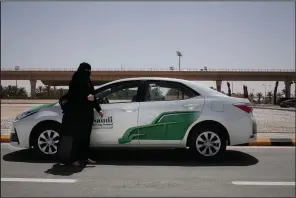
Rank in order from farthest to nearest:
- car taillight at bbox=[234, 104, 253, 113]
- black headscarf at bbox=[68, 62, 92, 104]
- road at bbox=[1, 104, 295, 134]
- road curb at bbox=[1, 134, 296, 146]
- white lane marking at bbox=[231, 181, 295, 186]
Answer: road at bbox=[1, 104, 295, 134] < road curb at bbox=[1, 134, 296, 146] < car taillight at bbox=[234, 104, 253, 113] < black headscarf at bbox=[68, 62, 92, 104] < white lane marking at bbox=[231, 181, 295, 186]

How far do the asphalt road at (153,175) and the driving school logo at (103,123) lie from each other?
62 centimetres

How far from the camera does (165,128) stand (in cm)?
569

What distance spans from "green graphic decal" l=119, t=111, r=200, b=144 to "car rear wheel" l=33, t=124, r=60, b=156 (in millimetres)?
1251

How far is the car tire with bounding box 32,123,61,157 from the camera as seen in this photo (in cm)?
583

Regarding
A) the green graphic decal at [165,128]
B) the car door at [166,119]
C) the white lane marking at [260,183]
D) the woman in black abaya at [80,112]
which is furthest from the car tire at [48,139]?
the white lane marking at [260,183]

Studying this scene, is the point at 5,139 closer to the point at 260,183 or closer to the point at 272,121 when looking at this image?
the point at 260,183

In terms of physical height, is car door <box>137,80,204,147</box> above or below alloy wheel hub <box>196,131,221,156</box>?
above

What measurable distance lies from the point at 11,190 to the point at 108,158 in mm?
2154

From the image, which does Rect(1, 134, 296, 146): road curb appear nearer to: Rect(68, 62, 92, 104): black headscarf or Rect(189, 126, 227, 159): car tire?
Rect(189, 126, 227, 159): car tire

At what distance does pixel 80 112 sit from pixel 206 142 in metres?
2.26

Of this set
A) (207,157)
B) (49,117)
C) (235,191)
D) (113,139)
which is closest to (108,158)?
(113,139)

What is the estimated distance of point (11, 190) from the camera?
4.11 meters

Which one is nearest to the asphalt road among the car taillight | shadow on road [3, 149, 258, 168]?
shadow on road [3, 149, 258, 168]

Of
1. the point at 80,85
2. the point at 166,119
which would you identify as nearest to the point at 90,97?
the point at 80,85
